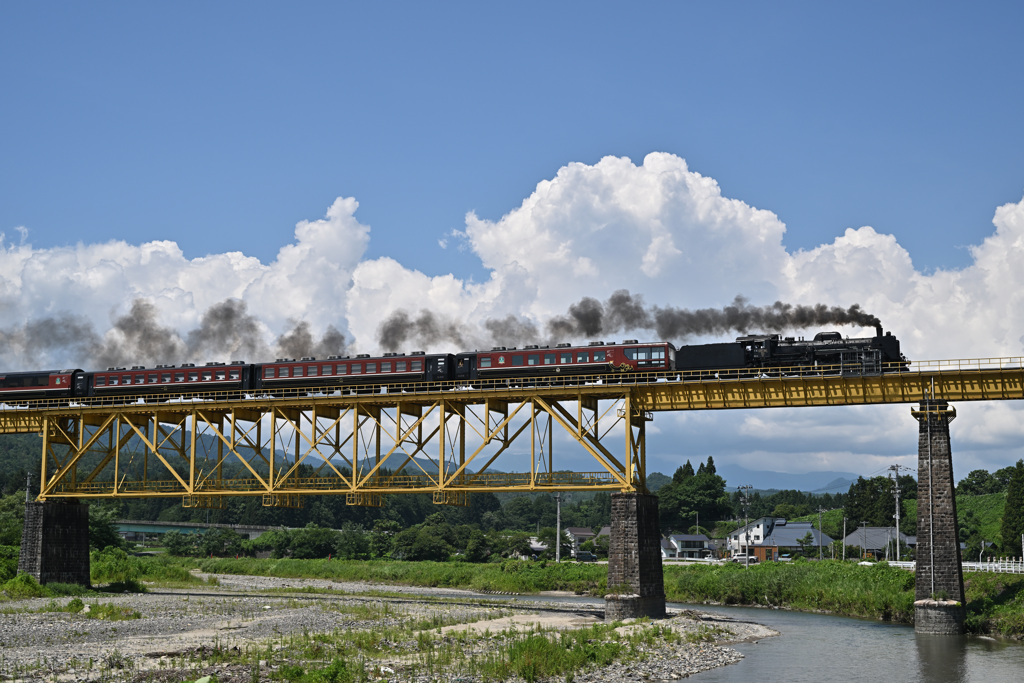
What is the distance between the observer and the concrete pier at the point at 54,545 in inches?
2331

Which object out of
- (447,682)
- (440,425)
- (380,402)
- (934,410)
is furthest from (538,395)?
(447,682)

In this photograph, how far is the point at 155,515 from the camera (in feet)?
563

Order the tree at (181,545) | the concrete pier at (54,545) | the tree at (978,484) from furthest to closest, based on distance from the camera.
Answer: the tree at (978,484) → the tree at (181,545) → the concrete pier at (54,545)

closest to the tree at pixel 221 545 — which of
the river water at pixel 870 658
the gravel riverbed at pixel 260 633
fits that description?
the gravel riverbed at pixel 260 633

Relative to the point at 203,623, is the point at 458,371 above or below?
above

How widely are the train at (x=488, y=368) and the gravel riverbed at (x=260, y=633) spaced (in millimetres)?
13549

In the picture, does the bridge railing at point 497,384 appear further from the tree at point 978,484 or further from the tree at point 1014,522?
the tree at point 978,484

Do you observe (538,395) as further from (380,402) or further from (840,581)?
(840,581)

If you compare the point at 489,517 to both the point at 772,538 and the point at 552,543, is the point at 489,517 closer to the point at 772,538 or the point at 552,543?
the point at 552,543

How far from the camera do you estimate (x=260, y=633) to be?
Result: 40.5 m

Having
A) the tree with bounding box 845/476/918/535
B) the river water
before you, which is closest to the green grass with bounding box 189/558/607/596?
the river water

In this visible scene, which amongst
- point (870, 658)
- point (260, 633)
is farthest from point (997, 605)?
point (260, 633)

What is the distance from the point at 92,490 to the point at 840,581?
166 feet

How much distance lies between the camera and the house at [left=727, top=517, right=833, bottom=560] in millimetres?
119625
